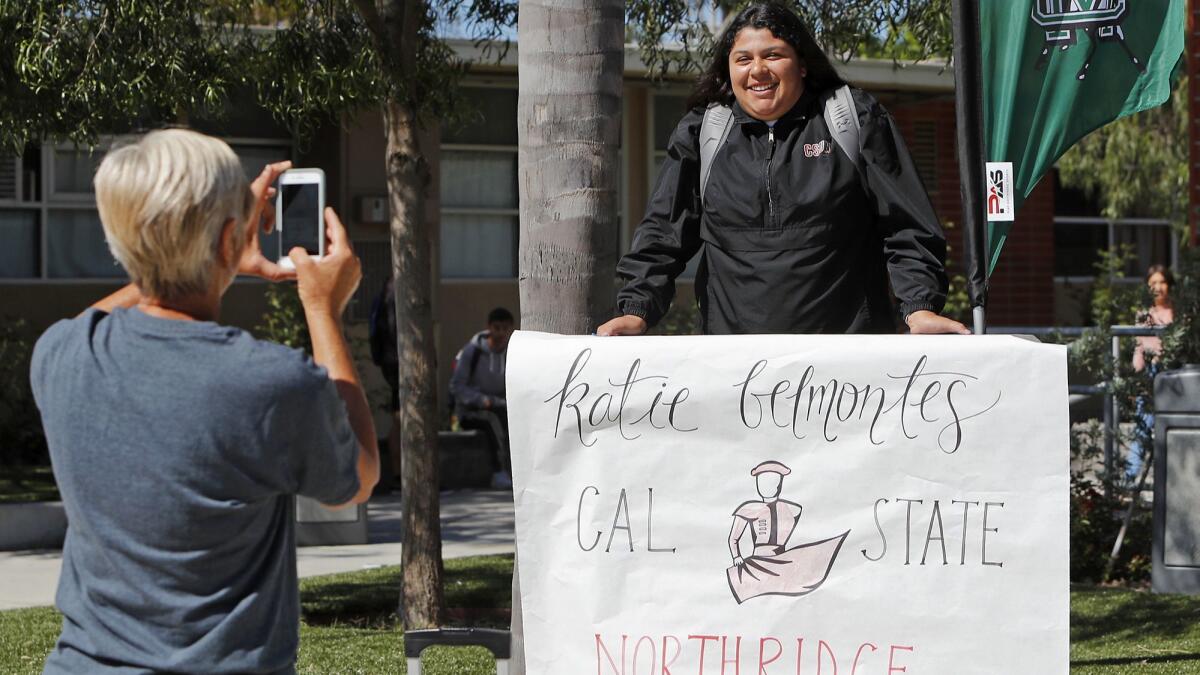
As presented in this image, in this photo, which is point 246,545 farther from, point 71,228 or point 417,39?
point 71,228

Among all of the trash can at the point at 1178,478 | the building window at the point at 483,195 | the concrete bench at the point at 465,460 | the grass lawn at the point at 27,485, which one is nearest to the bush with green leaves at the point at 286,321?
the concrete bench at the point at 465,460

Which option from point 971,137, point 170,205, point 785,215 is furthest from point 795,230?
point 170,205

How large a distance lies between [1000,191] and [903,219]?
1573mm

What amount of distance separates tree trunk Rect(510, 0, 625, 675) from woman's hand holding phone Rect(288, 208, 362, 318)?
1973 millimetres

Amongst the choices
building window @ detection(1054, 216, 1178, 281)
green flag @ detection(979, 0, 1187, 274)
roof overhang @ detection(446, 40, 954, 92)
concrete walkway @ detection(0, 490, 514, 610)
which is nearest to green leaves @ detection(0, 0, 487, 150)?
concrete walkway @ detection(0, 490, 514, 610)

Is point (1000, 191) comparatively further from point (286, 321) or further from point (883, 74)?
point (883, 74)

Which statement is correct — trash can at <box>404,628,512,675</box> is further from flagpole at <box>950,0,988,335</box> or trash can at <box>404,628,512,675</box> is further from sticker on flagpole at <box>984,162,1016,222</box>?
sticker on flagpole at <box>984,162,1016,222</box>

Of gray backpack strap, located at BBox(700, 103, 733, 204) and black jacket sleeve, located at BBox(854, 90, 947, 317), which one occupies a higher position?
gray backpack strap, located at BBox(700, 103, 733, 204)

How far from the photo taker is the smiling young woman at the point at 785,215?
449 centimetres

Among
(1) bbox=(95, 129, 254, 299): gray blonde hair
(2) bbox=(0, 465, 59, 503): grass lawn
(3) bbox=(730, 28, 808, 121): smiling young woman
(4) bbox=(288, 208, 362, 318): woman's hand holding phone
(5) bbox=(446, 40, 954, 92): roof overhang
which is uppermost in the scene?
(5) bbox=(446, 40, 954, 92): roof overhang

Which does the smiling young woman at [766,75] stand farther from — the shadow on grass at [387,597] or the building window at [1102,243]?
the building window at [1102,243]

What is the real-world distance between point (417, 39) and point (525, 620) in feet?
15.1

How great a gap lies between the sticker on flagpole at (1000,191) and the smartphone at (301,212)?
3322 mm

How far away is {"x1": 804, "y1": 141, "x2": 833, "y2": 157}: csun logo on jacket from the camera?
454 cm
